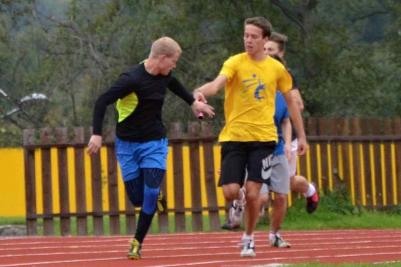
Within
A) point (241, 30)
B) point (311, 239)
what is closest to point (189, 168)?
point (311, 239)

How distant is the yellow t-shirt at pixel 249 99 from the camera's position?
35.9 feet

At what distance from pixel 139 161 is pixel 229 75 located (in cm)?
105

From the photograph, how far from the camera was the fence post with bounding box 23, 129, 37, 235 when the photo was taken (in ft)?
58.0

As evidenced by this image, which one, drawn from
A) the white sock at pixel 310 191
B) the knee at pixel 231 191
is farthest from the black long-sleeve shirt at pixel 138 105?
the white sock at pixel 310 191

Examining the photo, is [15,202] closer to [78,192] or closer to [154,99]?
[78,192]

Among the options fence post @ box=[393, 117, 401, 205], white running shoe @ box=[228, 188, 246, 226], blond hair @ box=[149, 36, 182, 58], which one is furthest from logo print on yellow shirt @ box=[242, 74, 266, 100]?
fence post @ box=[393, 117, 401, 205]

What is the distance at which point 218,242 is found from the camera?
13305 mm

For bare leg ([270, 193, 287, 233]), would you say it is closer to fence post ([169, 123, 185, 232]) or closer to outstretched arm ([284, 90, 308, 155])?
outstretched arm ([284, 90, 308, 155])

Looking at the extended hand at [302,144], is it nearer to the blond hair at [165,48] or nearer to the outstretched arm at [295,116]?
the outstretched arm at [295,116]

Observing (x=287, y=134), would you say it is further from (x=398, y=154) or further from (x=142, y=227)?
(x=398, y=154)

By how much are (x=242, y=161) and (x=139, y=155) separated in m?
0.87

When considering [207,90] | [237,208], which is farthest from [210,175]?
[207,90]

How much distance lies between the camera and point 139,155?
35.8 ft

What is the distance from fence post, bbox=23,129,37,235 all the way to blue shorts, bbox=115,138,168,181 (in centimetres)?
684
